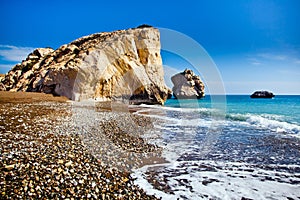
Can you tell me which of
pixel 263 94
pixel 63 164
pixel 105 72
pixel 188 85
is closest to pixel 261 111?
pixel 105 72

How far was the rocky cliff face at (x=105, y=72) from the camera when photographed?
2795 centimetres

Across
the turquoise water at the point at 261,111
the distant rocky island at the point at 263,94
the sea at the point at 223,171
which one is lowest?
the sea at the point at 223,171

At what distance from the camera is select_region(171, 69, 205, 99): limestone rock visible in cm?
8631

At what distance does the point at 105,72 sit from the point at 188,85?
6236cm

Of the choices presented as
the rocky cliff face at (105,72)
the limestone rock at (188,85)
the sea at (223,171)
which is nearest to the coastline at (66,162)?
the sea at (223,171)

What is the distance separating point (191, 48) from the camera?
50.3ft

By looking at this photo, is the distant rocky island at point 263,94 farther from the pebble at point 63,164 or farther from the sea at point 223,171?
the pebble at point 63,164

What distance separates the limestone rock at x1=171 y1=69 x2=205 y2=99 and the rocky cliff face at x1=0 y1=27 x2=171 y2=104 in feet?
169

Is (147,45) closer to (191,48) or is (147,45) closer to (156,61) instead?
(156,61)

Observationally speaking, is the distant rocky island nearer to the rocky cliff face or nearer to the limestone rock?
the limestone rock

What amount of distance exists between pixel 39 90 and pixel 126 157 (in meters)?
28.1

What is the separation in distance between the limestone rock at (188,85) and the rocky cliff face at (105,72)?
51.5 metres

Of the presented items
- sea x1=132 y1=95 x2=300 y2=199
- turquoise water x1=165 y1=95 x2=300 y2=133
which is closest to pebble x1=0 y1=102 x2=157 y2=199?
sea x1=132 y1=95 x2=300 y2=199

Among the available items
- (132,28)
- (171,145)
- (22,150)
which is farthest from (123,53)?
(22,150)
